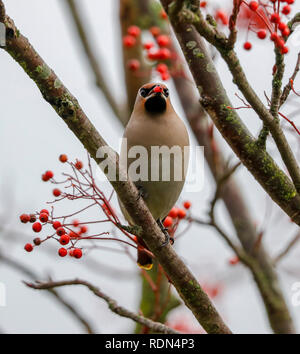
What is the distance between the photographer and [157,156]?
3.46 metres

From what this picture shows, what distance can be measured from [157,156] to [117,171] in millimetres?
977

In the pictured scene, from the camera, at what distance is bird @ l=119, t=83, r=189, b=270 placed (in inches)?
138

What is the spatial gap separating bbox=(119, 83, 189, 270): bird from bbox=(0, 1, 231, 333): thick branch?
2.10 feet

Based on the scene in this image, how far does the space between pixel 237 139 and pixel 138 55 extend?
286 cm

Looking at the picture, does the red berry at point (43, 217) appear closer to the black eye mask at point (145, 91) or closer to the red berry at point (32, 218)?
the red berry at point (32, 218)

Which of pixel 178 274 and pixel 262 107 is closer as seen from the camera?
pixel 262 107

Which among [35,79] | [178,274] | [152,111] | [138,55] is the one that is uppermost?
[138,55]

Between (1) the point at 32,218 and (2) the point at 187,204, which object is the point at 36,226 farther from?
(2) the point at 187,204

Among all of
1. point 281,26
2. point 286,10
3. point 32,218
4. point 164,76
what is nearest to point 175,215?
point 164,76

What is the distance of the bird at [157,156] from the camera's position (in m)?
3.49

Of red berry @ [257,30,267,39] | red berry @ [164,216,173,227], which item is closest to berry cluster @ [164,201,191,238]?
red berry @ [164,216,173,227]

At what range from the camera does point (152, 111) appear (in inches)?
146

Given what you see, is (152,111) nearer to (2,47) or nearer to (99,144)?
(99,144)
